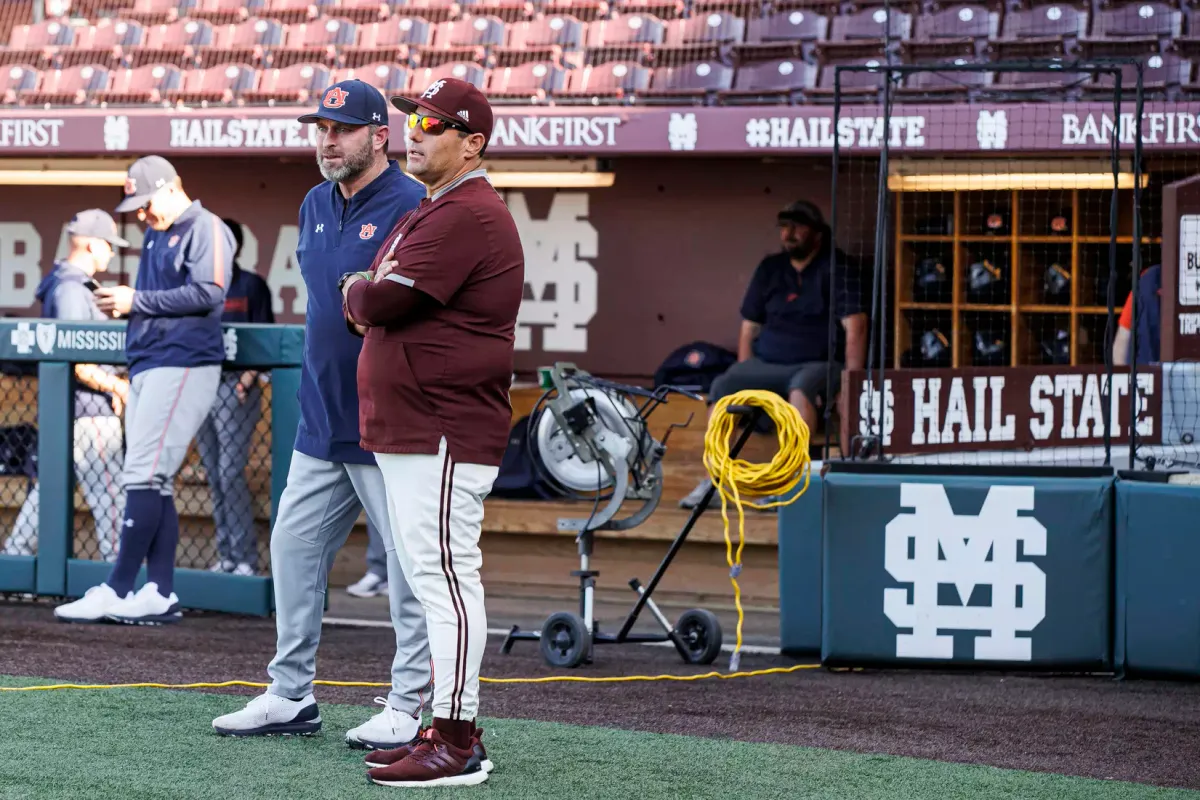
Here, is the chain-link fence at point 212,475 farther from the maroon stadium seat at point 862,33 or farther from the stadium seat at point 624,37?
the maroon stadium seat at point 862,33

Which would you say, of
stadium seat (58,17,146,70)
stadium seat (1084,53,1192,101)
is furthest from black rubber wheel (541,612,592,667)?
stadium seat (58,17,146,70)

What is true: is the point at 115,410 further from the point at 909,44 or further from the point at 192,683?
the point at 909,44

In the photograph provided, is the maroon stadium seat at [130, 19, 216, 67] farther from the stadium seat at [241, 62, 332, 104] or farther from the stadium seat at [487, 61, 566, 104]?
the stadium seat at [487, 61, 566, 104]

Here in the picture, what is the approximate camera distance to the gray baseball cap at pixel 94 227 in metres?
7.23

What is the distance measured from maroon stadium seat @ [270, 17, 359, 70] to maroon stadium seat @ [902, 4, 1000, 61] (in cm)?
404

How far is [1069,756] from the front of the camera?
14.2ft

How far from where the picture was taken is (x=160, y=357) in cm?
621

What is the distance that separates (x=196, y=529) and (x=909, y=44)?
4.97 m

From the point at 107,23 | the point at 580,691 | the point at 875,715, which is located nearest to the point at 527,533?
the point at 580,691

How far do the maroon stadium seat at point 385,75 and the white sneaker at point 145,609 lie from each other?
4991mm

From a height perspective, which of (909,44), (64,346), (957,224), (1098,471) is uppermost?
(909,44)

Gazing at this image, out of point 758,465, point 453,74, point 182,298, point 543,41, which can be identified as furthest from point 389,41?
point 758,465

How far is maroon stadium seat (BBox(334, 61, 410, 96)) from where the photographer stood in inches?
418

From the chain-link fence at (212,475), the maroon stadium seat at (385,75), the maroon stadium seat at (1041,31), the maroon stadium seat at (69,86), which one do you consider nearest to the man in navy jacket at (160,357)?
the chain-link fence at (212,475)
